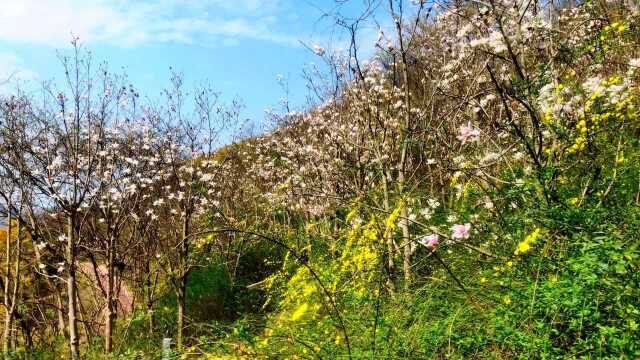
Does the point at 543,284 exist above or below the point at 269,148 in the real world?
below

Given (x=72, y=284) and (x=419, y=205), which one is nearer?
(x=419, y=205)

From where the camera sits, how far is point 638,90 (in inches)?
189

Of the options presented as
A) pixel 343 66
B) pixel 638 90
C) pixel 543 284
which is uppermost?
pixel 343 66

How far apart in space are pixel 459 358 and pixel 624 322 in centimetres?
82

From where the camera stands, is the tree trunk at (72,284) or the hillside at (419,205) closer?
the hillside at (419,205)

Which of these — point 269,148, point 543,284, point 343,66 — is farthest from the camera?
point 269,148

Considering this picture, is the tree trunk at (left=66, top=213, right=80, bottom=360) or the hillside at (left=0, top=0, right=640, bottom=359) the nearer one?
the hillside at (left=0, top=0, right=640, bottom=359)

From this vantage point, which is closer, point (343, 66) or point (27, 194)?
point (343, 66)

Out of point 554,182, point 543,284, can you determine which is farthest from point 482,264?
point 543,284

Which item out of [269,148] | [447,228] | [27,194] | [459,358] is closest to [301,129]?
[269,148]

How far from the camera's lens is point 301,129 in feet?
41.7

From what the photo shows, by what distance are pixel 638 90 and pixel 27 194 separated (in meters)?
8.99

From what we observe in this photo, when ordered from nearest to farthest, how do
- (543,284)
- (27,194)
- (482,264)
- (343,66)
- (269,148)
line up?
1. (543,284)
2. (482,264)
3. (343,66)
4. (27,194)
5. (269,148)

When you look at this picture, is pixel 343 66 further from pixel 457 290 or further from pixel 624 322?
pixel 624 322
